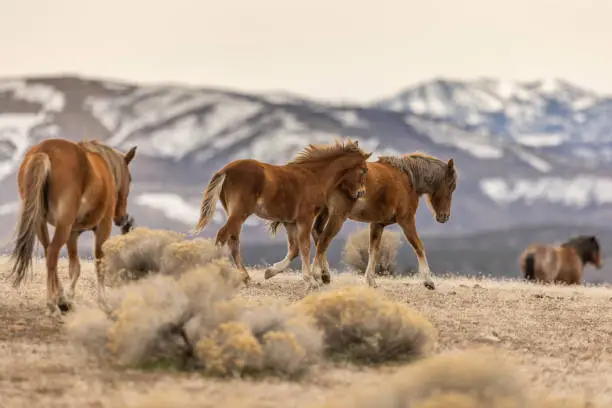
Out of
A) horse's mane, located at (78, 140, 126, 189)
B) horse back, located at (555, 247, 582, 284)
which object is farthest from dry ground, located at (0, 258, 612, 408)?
horse back, located at (555, 247, 582, 284)

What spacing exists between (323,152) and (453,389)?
429 inches

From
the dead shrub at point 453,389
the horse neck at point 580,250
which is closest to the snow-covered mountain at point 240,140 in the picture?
the horse neck at point 580,250

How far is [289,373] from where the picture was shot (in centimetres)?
819

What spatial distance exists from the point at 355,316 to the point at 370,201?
7349 mm

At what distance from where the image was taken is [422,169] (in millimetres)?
17484

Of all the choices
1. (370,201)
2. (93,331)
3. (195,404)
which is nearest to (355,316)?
(93,331)

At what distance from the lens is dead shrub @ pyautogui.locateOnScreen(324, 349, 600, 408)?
5.27 m

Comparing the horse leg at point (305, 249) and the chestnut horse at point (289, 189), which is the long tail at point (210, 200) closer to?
the chestnut horse at point (289, 189)

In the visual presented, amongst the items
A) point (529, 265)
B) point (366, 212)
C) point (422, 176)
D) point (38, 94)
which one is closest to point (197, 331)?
point (366, 212)

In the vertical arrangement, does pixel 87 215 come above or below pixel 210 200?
below

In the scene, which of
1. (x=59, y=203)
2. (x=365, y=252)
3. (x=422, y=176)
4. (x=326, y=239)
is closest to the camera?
(x=59, y=203)

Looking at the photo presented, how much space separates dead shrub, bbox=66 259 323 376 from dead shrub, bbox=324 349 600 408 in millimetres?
2483

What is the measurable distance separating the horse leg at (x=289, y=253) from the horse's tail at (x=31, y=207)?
5841mm

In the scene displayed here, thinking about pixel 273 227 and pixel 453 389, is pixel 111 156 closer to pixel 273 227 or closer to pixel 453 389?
pixel 273 227
